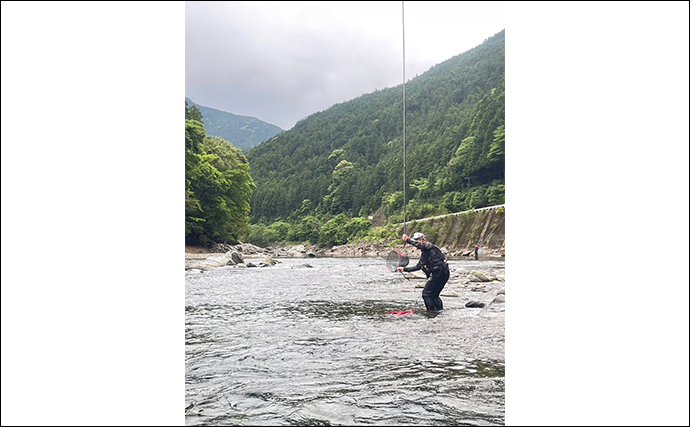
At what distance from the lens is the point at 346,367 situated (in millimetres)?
4918

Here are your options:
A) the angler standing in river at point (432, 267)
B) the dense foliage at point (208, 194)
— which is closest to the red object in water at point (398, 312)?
the angler standing in river at point (432, 267)

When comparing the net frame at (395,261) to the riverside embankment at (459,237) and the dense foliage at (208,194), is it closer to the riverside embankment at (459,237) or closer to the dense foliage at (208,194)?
the dense foliage at (208,194)

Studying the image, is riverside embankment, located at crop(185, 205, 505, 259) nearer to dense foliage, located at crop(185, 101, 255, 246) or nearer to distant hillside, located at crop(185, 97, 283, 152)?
dense foliage, located at crop(185, 101, 255, 246)

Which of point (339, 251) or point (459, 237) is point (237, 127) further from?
point (459, 237)

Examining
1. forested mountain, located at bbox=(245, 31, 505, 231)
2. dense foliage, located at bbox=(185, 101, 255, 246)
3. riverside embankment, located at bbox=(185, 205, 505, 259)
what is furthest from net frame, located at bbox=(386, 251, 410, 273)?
forested mountain, located at bbox=(245, 31, 505, 231)

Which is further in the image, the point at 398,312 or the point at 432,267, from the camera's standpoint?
the point at 398,312

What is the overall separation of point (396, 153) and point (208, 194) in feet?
212

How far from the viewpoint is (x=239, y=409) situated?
11.9ft

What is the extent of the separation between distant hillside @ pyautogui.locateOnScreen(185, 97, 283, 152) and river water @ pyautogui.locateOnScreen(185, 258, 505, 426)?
14768 cm

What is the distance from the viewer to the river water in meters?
3.51

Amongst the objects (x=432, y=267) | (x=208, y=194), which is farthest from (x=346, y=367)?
(x=208, y=194)
